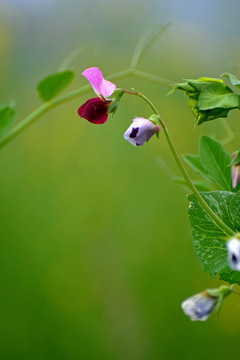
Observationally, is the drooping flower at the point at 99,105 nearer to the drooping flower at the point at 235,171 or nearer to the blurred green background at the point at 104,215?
the drooping flower at the point at 235,171

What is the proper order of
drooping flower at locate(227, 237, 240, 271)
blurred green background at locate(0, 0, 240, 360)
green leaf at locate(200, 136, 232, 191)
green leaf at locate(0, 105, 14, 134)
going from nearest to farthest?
drooping flower at locate(227, 237, 240, 271) → green leaf at locate(200, 136, 232, 191) → green leaf at locate(0, 105, 14, 134) → blurred green background at locate(0, 0, 240, 360)

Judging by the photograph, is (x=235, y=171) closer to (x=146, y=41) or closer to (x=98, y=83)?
(x=98, y=83)

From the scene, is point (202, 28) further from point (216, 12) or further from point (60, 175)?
point (60, 175)

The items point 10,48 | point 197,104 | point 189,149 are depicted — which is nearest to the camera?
point 197,104

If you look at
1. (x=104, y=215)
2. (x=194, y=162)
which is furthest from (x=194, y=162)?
(x=104, y=215)

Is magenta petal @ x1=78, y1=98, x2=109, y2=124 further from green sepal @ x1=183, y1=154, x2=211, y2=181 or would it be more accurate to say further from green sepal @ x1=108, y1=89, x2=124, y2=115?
green sepal @ x1=183, y1=154, x2=211, y2=181

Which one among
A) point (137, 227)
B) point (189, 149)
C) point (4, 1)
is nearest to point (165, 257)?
point (137, 227)

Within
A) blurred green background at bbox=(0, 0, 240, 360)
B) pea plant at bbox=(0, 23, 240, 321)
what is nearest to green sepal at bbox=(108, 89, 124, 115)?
pea plant at bbox=(0, 23, 240, 321)
